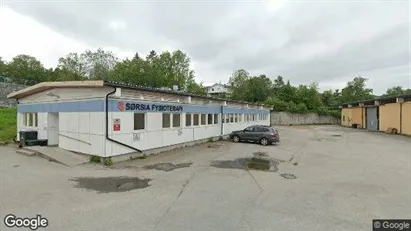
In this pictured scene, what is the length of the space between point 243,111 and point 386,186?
20164 millimetres

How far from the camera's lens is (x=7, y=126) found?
22.2m

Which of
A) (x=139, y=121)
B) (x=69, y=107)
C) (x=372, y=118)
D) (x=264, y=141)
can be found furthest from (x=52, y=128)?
(x=372, y=118)

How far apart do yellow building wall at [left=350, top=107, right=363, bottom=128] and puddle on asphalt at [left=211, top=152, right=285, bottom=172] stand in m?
35.0

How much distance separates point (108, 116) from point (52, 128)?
19.3 ft

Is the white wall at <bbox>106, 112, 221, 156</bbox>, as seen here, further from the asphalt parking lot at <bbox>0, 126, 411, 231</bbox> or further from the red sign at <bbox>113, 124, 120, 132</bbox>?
the asphalt parking lot at <bbox>0, 126, 411, 231</bbox>

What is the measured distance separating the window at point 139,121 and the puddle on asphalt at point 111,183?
447 centimetres

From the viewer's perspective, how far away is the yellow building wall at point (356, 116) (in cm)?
4116

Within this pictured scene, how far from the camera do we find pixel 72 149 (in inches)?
506

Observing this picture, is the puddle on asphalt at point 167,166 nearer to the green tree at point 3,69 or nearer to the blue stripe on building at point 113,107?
the blue stripe on building at point 113,107

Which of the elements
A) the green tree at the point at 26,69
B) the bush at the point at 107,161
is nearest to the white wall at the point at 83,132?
the bush at the point at 107,161

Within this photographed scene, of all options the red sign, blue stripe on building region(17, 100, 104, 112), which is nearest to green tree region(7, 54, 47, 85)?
blue stripe on building region(17, 100, 104, 112)

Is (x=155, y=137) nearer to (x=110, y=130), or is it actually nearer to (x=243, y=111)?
(x=110, y=130)

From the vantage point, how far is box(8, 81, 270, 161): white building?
454 inches

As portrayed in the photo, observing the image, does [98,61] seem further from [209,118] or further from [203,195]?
[203,195]
